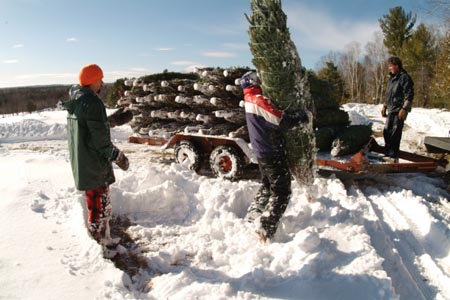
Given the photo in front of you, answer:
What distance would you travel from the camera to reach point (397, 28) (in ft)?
96.7

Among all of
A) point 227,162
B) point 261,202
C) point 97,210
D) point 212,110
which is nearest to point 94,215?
point 97,210

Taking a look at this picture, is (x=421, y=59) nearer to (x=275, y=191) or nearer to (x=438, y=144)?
(x=438, y=144)

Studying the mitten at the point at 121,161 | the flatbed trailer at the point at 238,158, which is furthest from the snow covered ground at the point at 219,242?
the mitten at the point at 121,161

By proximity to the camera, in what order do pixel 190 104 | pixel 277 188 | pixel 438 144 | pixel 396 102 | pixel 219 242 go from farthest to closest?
pixel 190 104
pixel 396 102
pixel 438 144
pixel 277 188
pixel 219 242

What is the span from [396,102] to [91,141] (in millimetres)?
5326

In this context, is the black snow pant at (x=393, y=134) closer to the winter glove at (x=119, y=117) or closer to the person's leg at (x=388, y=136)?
the person's leg at (x=388, y=136)

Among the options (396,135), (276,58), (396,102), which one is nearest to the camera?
(276,58)

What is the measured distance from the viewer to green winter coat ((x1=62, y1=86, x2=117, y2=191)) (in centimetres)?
344

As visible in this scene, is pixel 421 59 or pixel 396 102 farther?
pixel 421 59

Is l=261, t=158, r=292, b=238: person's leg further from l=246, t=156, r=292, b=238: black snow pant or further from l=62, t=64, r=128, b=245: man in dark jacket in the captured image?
l=62, t=64, r=128, b=245: man in dark jacket

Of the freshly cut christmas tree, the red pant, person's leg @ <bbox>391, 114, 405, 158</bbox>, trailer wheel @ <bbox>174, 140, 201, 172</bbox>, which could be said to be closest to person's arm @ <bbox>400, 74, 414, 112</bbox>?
person's leg @ <bbox>391, 114, 405, 158</bbox>

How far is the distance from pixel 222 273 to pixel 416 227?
2.64m

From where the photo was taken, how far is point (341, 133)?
6242mm

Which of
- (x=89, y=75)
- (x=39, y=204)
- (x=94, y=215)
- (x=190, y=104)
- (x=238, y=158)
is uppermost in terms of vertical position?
(x=89, y=75)
